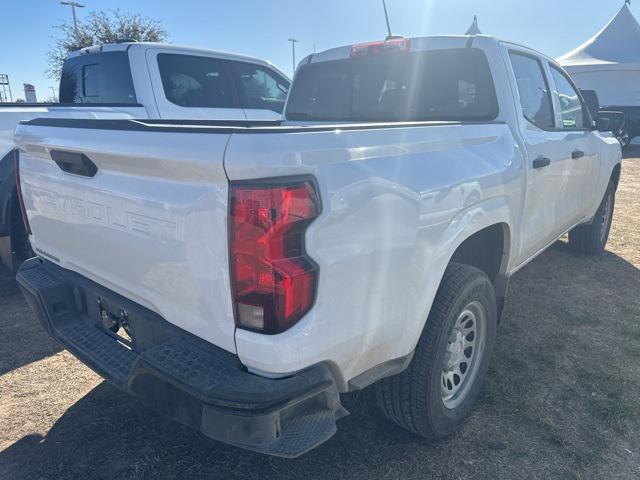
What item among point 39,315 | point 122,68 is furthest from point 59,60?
point 39,315

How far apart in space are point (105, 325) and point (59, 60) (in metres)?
26.5

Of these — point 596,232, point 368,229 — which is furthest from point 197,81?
point 596,232

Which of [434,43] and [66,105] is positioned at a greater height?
[434,43]

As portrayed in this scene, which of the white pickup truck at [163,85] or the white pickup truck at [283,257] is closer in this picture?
the white pickup truck at [283,257]

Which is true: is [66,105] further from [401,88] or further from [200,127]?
[200,127]

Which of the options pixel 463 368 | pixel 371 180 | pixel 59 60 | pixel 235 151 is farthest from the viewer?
pixel 59 60

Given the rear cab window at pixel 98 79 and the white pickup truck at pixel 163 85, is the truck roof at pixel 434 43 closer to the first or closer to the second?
the white pickup truck at pixel 163 85

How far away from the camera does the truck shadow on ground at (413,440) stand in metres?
2.29

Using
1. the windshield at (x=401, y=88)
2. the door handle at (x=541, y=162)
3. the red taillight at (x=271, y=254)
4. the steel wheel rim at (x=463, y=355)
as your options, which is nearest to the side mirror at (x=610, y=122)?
the door handle at (x=541, y=162)

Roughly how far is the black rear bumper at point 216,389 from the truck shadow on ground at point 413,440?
1.95 ft

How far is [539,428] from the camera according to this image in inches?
102

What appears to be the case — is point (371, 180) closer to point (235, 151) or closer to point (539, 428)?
point (235, 151)

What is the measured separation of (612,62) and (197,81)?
1978 centimetres

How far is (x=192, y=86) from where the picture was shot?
5.59 m
